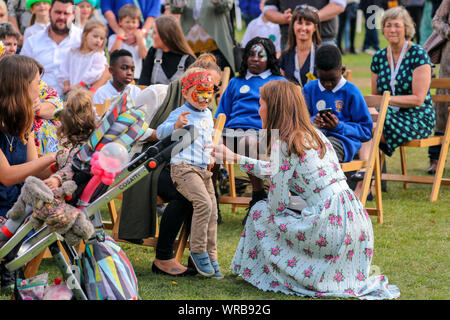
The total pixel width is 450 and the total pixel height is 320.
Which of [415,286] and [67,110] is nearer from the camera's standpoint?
[67,110]

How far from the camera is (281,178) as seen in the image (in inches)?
168

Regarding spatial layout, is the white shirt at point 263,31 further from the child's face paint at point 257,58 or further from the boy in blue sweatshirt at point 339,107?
the boy in blue sweatshirt at point 339,107

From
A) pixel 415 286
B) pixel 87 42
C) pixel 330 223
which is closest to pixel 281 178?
pixel 330 223

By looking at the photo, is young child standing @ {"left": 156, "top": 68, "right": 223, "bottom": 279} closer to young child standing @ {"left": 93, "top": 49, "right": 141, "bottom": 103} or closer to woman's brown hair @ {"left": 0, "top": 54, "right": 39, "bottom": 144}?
woman's brown hair @ {"left": 0, "top": 54, "right": 39, "bottom": 144}

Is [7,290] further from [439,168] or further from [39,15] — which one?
[39,15]

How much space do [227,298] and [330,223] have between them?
734mm

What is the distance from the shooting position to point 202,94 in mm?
4500

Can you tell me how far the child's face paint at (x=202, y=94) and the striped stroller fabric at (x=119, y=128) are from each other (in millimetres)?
1057

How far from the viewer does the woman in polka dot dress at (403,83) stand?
6375 millimetres

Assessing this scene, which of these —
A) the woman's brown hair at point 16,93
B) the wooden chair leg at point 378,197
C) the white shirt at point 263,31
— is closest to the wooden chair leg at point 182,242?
the woman's brown hair at point 16,93
